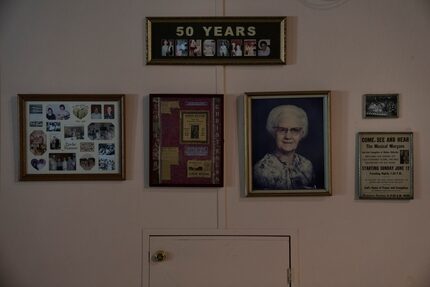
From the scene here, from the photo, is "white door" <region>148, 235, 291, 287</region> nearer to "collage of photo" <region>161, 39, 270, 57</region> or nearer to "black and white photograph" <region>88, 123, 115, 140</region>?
"black and white photograph" <region>88, 123, 115, 140</region>

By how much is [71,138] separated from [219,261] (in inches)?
35.8

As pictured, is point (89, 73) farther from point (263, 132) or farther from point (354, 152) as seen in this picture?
point (354, 152)

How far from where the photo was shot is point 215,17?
1784 millimetres

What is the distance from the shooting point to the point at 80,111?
5.87ft

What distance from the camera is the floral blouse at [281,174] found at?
5.82 ft

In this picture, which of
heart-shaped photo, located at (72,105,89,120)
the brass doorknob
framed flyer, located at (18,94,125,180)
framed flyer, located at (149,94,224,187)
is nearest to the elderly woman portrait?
framed flyer, located at (149,94,224,187)

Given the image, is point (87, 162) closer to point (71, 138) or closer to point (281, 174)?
point (71, 138)

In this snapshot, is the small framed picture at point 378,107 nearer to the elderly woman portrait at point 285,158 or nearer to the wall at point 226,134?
the wall at point 226,134

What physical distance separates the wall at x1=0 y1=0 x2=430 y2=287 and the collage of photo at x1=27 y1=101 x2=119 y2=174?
7 centimetres

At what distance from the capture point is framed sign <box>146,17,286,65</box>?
178 cm

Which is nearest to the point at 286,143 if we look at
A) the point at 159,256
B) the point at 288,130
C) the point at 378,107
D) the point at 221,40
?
the point at 288,130

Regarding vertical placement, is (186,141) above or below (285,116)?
below

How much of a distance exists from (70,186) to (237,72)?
3.16 feet

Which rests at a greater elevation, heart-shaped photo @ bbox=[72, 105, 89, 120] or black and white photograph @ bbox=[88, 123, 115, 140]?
heart-shaped photo @ bbox=[72, 105, 89, 120]
